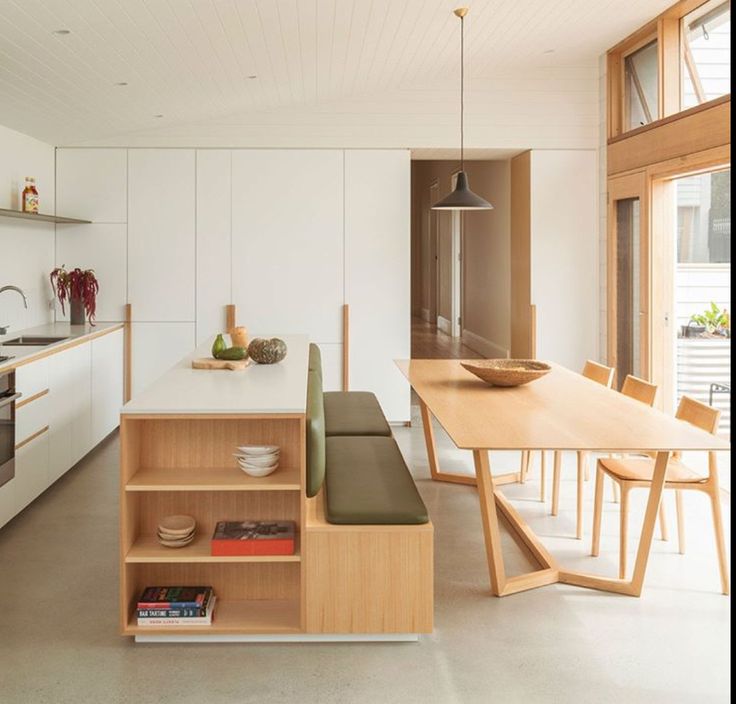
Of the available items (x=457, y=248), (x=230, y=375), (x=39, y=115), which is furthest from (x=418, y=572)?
(x=457, y=248)

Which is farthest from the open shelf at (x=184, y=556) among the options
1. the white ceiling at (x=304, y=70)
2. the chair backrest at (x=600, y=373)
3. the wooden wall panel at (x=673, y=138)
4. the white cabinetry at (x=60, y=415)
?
the wooden wall panel at (x=673, y=138)

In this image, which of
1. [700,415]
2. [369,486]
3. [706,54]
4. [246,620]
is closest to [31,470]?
[246,620]

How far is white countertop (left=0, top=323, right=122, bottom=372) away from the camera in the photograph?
4302 mm

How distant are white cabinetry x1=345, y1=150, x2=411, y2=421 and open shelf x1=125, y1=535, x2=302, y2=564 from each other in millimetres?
4058

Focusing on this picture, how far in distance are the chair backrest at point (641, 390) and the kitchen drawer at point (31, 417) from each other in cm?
316

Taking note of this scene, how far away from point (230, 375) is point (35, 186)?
3431 millimetres

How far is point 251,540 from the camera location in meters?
2.93

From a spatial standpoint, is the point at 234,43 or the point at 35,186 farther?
the point at 35,186

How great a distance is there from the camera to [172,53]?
4.46 m

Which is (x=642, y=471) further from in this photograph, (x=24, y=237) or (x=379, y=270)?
(x=24, y=237)

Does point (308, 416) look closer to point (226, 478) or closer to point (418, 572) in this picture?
point (226, 478)

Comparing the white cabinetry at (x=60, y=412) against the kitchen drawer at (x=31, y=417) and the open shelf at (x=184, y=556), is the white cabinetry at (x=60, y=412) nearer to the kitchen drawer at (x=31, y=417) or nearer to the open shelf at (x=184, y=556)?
the kitchen drawer at (x=31, y=417)

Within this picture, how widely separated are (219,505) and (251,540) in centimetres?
24

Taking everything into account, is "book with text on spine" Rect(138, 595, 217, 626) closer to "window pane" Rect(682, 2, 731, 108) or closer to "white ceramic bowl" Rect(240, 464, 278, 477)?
"white ceramic bowl" Rect(240, 464, 278, 477)
